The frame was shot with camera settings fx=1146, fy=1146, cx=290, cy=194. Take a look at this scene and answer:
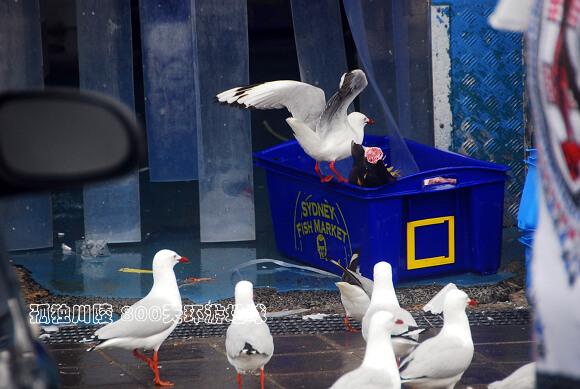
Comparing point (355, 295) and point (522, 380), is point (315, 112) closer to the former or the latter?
point (355, 295)

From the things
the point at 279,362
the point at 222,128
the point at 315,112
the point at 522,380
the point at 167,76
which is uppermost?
the point at 167,76

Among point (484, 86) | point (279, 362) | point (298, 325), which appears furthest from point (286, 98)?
point (279, 362)

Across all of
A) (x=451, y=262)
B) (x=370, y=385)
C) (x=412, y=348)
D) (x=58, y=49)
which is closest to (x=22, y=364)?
(x=370, y=385)

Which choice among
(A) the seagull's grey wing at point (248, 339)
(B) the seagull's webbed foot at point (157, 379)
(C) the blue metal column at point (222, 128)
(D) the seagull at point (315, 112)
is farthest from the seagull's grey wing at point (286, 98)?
(A) the seagull's grey wing at point (248, 339)

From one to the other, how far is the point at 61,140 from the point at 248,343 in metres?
3.43

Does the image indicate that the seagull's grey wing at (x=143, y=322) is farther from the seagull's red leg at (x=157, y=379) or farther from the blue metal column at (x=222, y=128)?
the blue metal column at (x=222, y=128)

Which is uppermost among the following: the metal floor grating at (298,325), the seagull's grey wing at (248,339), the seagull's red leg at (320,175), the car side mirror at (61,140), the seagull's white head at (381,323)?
the car side mirror at (61,140)

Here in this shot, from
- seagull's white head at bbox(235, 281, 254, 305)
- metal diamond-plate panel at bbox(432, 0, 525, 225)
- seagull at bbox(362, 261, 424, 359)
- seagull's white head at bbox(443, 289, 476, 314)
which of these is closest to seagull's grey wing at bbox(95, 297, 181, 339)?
seagull's white head at bbox(235, 281, 254, 305)

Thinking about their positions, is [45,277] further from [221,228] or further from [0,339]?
[0,339]

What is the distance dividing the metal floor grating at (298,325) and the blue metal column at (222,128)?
1744mm

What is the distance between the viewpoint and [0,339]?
2.06 m

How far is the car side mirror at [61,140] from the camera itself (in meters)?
1.94

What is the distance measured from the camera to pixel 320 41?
26.7ft

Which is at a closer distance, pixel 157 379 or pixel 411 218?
pixel 157 379
